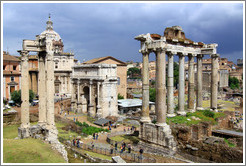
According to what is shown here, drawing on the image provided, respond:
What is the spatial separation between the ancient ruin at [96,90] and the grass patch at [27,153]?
21.7 meters

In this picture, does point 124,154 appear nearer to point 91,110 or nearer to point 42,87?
point 42,87

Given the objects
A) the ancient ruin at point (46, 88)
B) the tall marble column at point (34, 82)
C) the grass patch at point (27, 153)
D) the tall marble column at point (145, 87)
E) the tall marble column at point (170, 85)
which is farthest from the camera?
the tall marble column at point (34, 82)

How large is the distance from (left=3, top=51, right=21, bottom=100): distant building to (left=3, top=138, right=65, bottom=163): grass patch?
1198 inches

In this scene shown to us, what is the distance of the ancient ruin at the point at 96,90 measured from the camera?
37281 mm

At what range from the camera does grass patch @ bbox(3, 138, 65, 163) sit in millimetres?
12969

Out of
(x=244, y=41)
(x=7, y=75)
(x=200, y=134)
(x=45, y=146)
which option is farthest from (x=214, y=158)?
(x=7, y=75)

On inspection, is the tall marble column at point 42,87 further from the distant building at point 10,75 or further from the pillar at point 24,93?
the distant building at point 10,75

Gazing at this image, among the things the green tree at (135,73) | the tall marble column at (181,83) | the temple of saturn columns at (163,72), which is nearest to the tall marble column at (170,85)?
the temple of saturn columns at (163,72)

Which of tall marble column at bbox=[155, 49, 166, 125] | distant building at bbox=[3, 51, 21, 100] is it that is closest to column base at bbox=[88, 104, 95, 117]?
distant building at bbox=[3, 51, 21, 100]

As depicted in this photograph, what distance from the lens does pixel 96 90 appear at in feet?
127

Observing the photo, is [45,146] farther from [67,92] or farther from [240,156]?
[67,92]

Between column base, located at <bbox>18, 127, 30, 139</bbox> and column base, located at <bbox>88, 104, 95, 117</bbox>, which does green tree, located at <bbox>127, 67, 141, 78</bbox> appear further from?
column base, located at <bbox>18, 127, 30, 139</bbox>

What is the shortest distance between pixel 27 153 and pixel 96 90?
25307 millimetres

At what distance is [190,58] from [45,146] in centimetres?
1506
